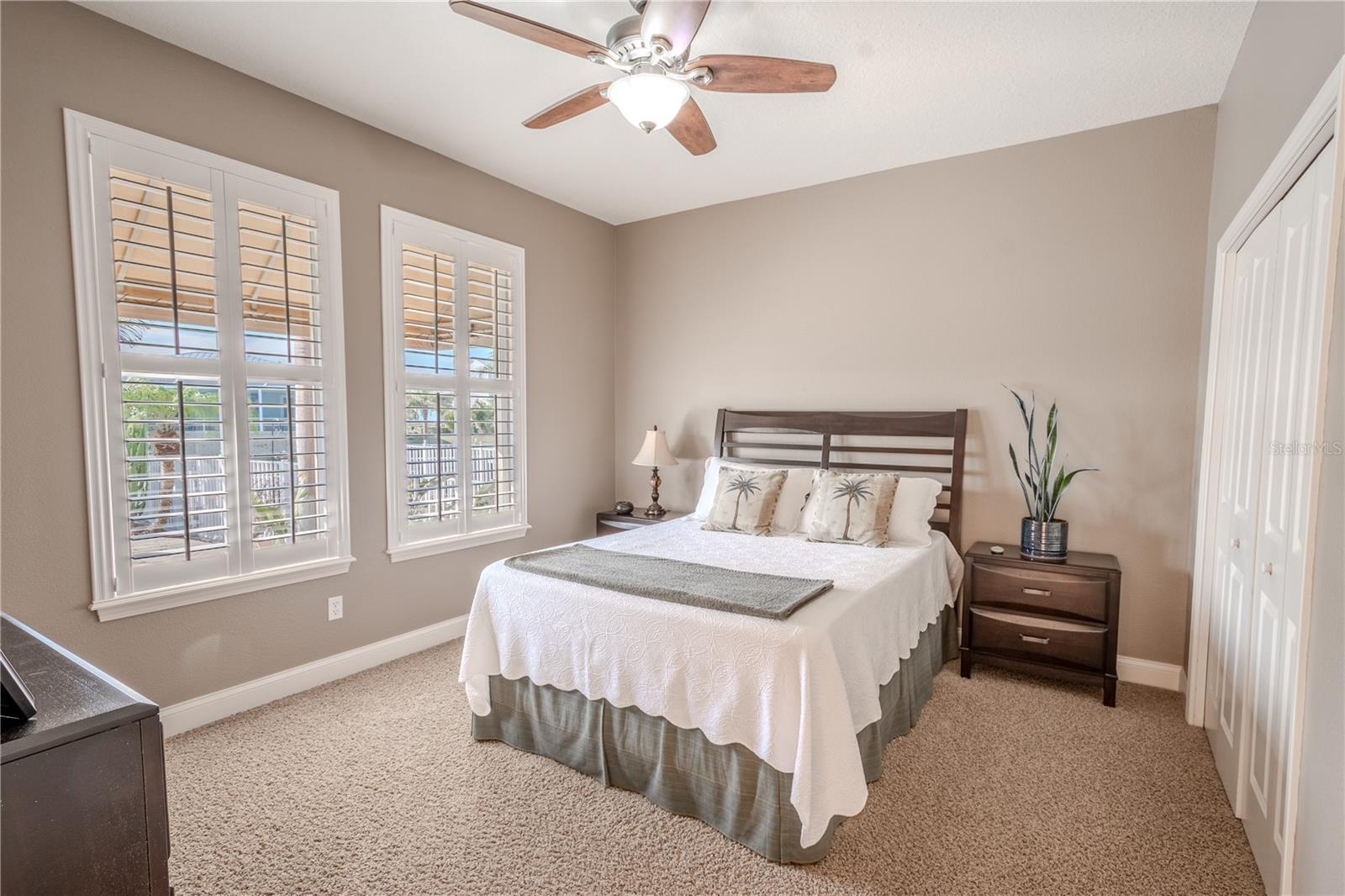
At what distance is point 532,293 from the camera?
412cm

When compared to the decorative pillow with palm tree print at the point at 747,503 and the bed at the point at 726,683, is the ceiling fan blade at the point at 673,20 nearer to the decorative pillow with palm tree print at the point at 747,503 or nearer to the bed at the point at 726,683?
the bed at the point at 726,683

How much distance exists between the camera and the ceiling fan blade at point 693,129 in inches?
93.1

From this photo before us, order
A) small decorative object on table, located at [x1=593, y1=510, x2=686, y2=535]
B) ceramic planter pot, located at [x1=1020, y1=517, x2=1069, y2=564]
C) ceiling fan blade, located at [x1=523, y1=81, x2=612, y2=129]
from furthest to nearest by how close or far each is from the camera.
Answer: small decorative object on table, located at [x1=593, y1=510, x2=686, y2=535], ceramic planter pot, located at [x1=1020, y1=517, x2=1069, y2=564], ceiling fan blade, located at [x1=523, y1=81, x2=612, y2=129]

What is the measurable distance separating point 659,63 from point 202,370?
7.13ft

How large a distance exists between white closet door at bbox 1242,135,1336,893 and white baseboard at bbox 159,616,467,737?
3.52 m

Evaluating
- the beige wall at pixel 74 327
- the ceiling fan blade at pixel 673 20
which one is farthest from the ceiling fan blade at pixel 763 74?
the beige wall at pixel 74 327

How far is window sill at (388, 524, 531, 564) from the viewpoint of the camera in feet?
11.1

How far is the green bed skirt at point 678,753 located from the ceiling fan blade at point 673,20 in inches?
85.5

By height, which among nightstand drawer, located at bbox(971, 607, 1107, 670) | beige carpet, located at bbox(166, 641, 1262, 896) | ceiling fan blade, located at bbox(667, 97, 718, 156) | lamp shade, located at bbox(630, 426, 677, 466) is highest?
ceiling fan blade, located at bbox(667, 97, 718, 156)

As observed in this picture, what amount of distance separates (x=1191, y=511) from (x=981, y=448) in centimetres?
95

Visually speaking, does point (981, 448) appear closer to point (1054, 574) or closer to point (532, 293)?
point (1054, 574)

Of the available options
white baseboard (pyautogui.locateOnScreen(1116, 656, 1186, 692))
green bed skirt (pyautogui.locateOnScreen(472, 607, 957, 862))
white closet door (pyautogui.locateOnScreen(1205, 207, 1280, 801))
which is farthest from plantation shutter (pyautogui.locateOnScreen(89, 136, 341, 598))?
white baseboard (pyautogui.locateOnScreen(1116, 656, 1186, 692))

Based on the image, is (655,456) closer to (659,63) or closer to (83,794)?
(659,63)

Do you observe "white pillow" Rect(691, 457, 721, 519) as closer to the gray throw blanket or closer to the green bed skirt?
the gray throw blanket
